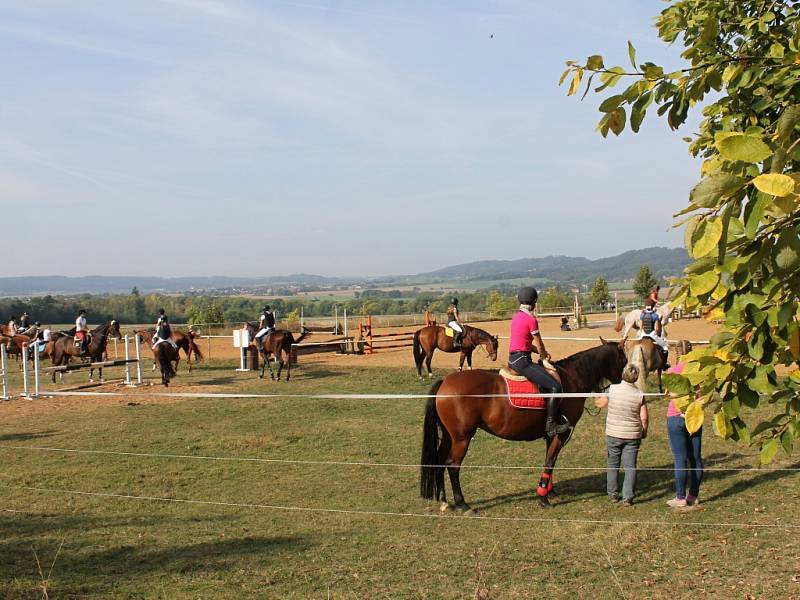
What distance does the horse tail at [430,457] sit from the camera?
27.5 ft

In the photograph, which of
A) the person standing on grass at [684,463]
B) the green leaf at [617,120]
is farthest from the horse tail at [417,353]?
the green leaf at [617,120]

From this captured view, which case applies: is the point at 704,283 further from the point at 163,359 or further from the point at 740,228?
the point at 163,359

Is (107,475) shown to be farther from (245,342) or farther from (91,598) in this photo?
(245,342)

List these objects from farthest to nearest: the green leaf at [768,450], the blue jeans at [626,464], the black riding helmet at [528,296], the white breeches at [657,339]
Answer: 1. the white breeches at [657,339]
2. the black riding helmet at [528,296]
3. the blue jeans at [626,464]
4. the green leaf at [768,450]

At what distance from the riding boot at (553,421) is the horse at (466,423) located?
0.14 metres

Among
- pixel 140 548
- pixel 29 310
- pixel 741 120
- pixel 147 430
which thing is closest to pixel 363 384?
pixel 147 430

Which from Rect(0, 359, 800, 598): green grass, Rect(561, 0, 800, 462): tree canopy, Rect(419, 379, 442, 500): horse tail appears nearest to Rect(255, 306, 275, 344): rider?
Rect(0, 359, 800, 598): green grass

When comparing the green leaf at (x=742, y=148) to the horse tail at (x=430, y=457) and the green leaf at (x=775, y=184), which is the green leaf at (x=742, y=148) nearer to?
the green leaf at (x=775, y=184)

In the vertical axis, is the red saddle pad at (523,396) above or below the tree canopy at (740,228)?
below

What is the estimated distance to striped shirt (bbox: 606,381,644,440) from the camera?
27.3 ft

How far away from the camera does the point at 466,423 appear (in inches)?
333

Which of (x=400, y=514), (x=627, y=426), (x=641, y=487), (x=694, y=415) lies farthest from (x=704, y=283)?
(x=641, y=487)

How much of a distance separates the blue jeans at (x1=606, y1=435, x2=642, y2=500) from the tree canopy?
6.07 m

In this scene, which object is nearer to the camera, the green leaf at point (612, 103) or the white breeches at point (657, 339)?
the green leaf at point (612, 103)
